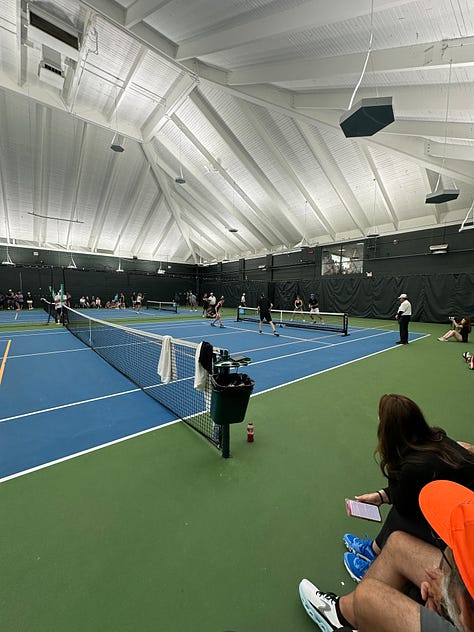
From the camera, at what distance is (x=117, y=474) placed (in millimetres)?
2973

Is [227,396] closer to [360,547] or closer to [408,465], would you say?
[360,547]

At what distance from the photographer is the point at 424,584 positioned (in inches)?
47.6

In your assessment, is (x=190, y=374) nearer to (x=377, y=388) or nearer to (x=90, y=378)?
(x=90, y=378)

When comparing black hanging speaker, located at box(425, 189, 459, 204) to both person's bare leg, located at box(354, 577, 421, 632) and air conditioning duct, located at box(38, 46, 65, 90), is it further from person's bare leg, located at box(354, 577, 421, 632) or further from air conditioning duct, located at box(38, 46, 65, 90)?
air conditioning duct, located at box(38, 46, 65, 90)

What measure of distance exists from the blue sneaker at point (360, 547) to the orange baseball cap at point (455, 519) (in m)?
1.18

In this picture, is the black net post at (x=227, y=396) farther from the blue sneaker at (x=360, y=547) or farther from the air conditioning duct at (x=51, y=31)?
the air conditioning duct at (x=51, y=31)

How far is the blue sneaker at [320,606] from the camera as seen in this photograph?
1.53 m

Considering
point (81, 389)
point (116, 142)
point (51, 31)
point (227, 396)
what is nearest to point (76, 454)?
point (227, 396)

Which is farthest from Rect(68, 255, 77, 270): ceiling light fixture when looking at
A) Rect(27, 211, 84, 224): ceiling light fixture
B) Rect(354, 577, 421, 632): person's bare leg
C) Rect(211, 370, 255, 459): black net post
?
Rect(354, 577, 421, 632): person's bare leg

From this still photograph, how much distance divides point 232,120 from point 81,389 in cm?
1533

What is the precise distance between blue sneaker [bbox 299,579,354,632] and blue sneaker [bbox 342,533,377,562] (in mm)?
460

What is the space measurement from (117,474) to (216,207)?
Answer: 2351cm

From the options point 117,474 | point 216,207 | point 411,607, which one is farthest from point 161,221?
point 411,607

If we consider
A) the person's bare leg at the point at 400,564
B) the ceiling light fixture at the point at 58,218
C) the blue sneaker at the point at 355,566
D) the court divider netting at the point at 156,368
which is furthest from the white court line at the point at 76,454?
the ceiling light fixture at the point at 58,218
